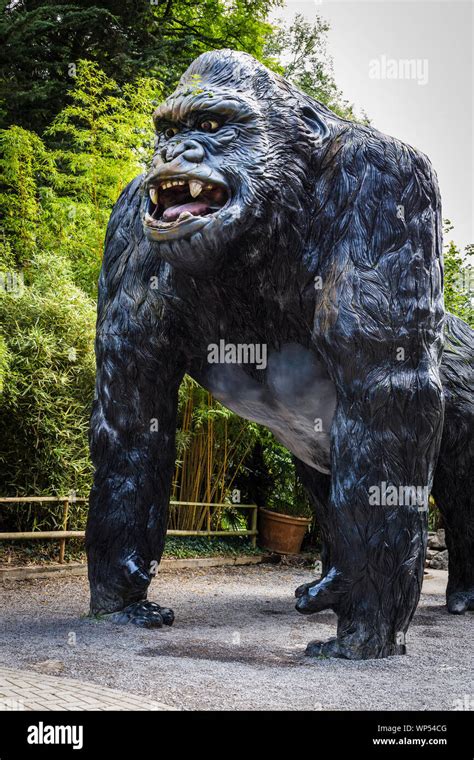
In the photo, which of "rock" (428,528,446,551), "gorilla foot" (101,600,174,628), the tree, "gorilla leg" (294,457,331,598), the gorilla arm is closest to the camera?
"gorilla foot" (101,600,174,628)

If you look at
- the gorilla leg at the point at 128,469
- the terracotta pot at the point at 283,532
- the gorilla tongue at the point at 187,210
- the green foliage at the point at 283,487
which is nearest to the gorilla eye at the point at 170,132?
the gorilla tongue at the point at 187,210

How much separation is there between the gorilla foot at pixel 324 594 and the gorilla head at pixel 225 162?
1895mm

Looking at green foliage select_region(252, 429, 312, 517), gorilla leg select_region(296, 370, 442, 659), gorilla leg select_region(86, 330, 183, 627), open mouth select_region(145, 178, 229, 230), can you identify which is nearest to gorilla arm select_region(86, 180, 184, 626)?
gorilla leg select_region(86, 330, 183, 627)

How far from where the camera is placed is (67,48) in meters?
12.9

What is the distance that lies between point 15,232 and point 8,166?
81cm

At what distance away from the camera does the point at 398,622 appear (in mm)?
4789

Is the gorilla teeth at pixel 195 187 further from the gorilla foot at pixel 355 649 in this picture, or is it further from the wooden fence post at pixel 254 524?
the wooden fence post at pixel 254 524

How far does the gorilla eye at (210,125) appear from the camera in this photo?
15.9 ft

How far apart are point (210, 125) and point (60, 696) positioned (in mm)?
3137

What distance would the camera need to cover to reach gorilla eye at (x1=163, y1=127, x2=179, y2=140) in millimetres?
4992

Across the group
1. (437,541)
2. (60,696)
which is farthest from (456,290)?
(60,696)

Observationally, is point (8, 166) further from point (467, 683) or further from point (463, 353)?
point (467, 683)

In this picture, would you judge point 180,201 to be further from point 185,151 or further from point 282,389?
point 282,389

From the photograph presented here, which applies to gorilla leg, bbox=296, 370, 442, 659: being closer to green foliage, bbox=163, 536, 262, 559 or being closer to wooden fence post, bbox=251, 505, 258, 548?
green foliage, bbox=163, 536, 262, 559
